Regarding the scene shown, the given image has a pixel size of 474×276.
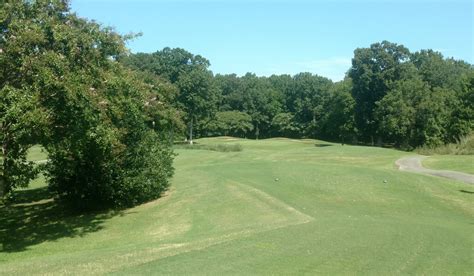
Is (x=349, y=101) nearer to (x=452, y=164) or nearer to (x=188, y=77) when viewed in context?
(x=188, y=77)

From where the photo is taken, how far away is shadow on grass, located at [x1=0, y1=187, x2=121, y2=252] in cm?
1548

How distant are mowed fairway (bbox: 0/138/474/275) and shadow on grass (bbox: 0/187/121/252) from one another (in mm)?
48

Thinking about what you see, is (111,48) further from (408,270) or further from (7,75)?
(408,270)

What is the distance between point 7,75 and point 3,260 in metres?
5.18

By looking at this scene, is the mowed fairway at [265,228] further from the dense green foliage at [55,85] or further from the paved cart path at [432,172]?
the dense green foliage at [55,85]

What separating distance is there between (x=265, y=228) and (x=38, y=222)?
10.6 meters

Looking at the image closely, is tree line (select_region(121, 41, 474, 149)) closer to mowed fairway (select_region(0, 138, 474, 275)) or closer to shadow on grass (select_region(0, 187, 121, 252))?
shadow on grass (select_region(0, 187, 121, 252))

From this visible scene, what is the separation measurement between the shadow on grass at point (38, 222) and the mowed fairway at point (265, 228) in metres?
0.05

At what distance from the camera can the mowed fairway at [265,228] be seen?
8922mm

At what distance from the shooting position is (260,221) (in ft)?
47.6

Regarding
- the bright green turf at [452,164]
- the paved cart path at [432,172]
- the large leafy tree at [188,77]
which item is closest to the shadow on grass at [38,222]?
the paved cart path at [432,172]

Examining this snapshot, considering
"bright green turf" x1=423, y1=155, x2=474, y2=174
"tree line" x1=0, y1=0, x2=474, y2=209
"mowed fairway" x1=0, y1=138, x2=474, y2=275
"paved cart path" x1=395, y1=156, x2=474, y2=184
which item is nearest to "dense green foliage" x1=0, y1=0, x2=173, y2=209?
"tree line" x1=0, y1=0, x2=474, y2=209

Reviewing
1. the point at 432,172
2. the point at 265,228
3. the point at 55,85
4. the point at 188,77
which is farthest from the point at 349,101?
the point at 55,85

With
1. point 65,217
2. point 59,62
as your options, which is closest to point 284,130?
point 65,217
